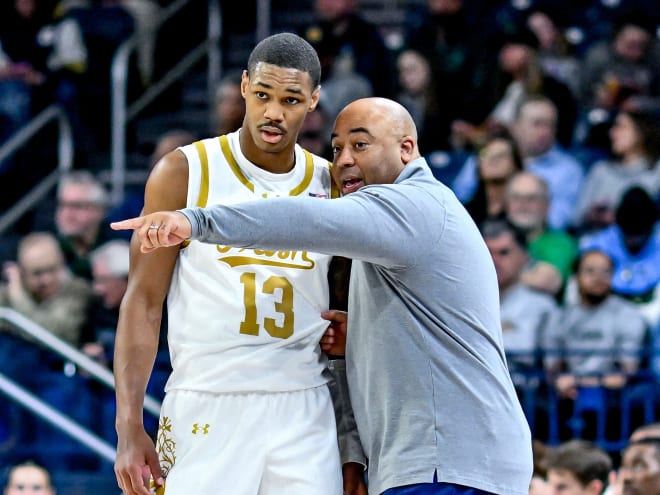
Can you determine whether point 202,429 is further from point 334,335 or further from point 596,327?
point 596,327

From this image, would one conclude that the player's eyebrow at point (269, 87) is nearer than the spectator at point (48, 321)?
Yes

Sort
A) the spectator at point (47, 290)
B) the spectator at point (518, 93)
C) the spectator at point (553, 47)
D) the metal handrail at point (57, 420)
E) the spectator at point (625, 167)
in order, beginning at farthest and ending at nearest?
1. the spectator at point (553, 47)
2. the spectator at point (518, 93)
3. the spectator at point (625, 167)
4. the spectator at point (47, 290)
5. the metal handrail at point (57, 420)

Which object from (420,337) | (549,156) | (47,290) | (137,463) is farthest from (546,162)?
(137,463)

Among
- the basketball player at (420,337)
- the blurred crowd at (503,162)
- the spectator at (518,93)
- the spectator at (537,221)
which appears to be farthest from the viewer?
the spectator at (518,93)

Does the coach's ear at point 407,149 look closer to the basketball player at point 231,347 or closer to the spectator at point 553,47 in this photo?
the basketball player at point 231,347

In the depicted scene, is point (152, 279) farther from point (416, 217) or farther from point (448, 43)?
point (448, 43)

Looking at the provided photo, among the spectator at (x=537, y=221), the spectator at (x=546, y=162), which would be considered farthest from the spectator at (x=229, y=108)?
the spectator at (x=537, y=221)

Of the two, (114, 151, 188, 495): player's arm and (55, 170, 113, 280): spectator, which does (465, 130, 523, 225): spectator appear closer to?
(55, 170, 113, 280): spectator

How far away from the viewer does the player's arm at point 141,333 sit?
3795 millimetres

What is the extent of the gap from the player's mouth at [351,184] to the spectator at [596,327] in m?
3.31

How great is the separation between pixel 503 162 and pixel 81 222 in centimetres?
274

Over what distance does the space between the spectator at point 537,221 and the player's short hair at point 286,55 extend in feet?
13.2

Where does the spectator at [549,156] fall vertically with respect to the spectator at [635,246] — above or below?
above

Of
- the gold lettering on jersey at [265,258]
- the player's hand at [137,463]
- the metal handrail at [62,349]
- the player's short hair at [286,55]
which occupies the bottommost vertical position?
the metal handrail at [62,349]
